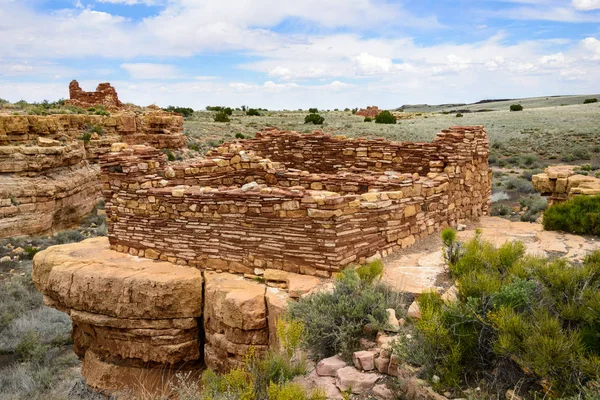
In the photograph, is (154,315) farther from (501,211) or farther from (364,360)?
(501,211)

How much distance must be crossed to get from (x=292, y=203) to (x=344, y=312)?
1.92m

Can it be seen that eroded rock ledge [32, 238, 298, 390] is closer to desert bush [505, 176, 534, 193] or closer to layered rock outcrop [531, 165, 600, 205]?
layered rock outcrop [531, 165, 600, 205]

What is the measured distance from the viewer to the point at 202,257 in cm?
686

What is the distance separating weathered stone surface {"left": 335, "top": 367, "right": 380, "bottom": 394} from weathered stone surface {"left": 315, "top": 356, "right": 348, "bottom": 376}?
10 centimetres

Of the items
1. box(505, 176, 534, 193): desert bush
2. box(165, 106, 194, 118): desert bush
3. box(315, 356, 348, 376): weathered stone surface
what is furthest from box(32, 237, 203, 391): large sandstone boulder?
box(165, 106, 194, 118): desert bush

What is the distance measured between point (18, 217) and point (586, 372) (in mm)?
15540

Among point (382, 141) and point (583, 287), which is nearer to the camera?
point (583, 287)

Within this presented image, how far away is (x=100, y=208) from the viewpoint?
17828mm

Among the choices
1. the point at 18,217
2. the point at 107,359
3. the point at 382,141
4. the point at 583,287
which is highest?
the point at 382,141

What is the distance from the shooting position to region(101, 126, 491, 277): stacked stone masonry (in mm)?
6027

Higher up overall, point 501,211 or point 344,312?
point 344,312

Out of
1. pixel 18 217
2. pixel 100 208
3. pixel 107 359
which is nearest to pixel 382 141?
pixel 107 359

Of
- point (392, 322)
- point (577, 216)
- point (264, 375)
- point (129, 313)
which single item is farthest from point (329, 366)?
point (577, 216)

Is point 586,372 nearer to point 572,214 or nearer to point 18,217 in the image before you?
point 572,214
